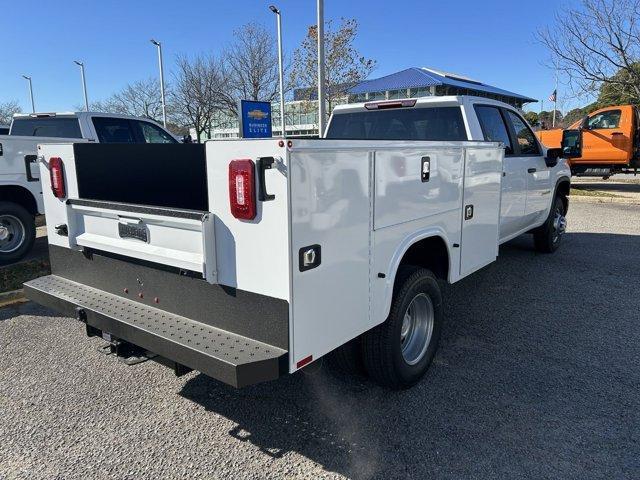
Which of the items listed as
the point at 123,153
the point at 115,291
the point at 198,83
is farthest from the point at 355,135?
the point at 198,83

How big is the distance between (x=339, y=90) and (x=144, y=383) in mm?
22665

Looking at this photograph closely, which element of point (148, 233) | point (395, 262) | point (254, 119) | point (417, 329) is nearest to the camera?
point (148, 233)

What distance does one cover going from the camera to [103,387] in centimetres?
353

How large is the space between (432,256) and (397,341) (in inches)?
35.8

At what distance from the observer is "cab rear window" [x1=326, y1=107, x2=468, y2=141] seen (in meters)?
4.81

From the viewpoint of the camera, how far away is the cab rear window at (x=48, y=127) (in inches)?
328

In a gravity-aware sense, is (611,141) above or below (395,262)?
above

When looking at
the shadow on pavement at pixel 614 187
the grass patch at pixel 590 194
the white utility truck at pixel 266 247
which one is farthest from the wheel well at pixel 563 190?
the shadow on pavement at pixel 614 187

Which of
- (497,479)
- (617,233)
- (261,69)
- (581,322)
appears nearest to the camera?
(497,479)

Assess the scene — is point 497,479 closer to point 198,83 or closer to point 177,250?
point 177,250

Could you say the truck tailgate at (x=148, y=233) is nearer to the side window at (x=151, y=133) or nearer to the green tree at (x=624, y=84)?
the side window at (x=151, y=133)

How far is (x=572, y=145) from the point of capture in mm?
7090

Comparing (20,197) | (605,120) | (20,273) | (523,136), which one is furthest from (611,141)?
(20,273)

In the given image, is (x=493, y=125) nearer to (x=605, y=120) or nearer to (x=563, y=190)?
(x=563, y=190)
